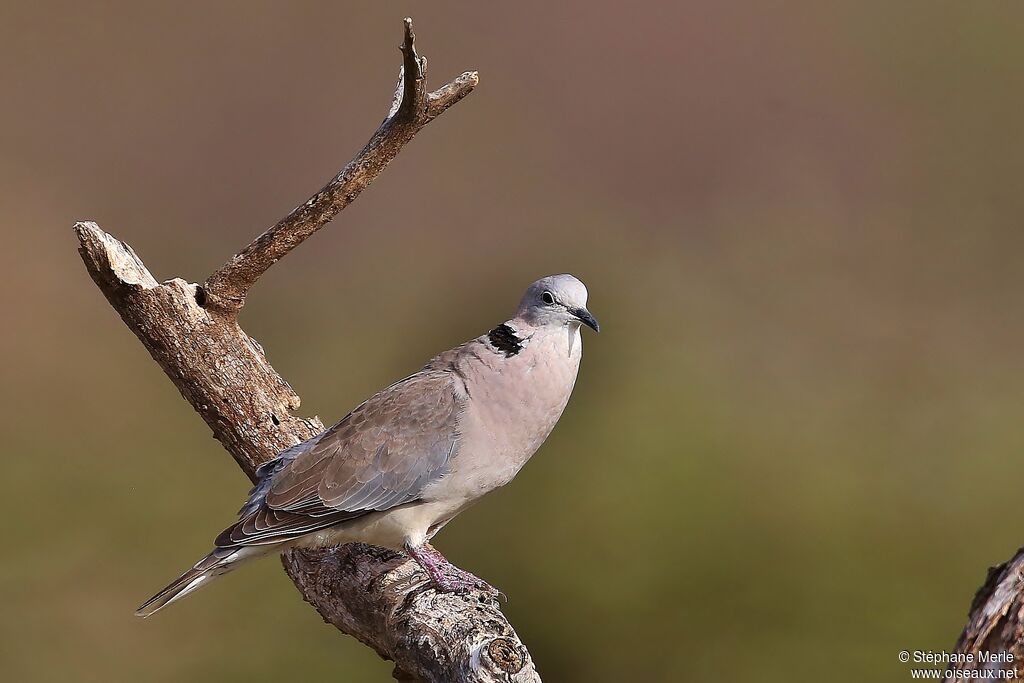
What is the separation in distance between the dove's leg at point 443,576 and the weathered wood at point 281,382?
30mm

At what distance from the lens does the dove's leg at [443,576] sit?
9.48ft

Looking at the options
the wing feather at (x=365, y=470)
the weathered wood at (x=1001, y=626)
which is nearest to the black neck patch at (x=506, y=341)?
the wing feather at (x=365, y=470)

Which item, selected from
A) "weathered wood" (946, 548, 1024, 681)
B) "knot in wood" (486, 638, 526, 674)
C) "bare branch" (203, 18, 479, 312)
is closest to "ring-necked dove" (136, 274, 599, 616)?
"knot in wood" (486, 638, 526, 674)

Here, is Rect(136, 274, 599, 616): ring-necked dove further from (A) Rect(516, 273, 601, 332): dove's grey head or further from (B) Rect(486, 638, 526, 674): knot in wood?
(B) Rect(486, 638, 526, 674): knot in wood

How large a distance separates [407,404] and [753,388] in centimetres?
390

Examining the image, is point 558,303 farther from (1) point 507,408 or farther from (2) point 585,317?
(1) point 507,408

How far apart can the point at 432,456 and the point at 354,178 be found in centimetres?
85

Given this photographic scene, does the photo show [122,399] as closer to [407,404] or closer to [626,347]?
[626,347]

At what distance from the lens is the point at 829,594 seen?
4.75 metres

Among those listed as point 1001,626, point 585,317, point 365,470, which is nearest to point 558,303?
point 585,317

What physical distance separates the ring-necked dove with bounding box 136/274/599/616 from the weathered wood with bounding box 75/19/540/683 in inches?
5.3

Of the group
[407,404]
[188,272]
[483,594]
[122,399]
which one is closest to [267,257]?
[407,404]

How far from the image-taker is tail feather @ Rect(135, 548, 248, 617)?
279cm

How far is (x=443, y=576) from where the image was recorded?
2.93 m
